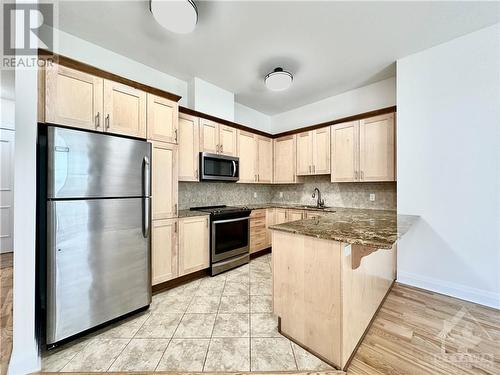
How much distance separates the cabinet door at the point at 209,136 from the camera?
10.2 feet

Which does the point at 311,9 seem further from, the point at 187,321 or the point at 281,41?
the point at 187,321

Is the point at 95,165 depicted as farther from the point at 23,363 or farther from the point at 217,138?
the point at 217,138

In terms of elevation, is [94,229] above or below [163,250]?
above

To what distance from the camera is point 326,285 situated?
4.71 ft

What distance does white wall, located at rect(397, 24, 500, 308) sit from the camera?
2098mm

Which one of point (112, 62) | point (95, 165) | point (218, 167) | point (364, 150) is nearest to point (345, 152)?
point (364, 150)

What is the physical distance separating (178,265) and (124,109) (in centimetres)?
187

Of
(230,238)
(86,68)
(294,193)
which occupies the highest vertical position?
(86,68)

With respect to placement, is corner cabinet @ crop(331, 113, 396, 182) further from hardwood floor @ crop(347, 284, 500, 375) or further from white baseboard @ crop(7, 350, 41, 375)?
white baseboard @ crop(7, 350, 41, 375)

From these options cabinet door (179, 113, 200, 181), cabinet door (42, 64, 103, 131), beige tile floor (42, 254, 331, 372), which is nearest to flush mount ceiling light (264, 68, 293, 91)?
cabinet door (179, 113, 200, 181)

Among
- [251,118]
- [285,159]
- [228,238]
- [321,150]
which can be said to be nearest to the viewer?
[228,238]

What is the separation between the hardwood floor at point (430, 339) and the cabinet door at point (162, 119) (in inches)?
107

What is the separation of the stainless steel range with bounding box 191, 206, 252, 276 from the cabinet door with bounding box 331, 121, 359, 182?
164 cm

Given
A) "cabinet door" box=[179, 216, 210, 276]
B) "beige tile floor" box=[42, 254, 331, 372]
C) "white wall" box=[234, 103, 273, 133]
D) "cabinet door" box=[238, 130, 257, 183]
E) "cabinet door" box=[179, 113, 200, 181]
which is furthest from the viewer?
"white wall" box=[234, 103, 273, 133]
